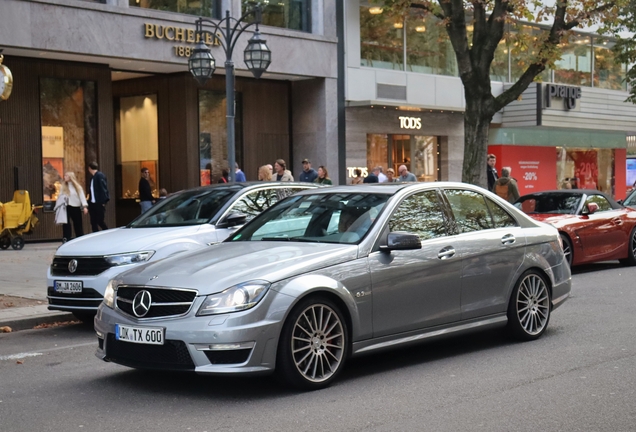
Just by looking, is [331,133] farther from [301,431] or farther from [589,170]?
[301,431]

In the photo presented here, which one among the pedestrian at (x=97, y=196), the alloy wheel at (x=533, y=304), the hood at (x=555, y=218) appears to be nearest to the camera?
the alloy wheel at (x=533, y=304)

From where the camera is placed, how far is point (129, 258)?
392 inches

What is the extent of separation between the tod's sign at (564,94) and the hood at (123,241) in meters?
25.6

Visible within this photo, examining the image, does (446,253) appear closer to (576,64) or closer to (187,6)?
(187,6)

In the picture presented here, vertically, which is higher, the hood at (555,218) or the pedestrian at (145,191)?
the pedestrian at (145,191)

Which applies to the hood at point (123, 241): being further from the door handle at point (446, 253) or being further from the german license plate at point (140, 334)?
the door handle at point (446, 253)

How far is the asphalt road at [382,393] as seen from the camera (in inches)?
227

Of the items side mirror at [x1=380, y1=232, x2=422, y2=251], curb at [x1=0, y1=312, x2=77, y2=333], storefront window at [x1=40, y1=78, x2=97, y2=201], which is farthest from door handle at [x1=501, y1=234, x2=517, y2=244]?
storefront window at [x1=40, y1=78, x2=97, y2=201]

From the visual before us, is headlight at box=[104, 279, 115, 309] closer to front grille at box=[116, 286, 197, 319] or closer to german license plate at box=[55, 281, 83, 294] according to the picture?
front grille at box=[116, 286, 197, 319]

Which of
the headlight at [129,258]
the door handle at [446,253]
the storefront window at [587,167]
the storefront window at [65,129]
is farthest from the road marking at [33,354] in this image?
the storefront window at [587,167]

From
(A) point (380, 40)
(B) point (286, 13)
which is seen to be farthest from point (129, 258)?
(A) point (380, 40)

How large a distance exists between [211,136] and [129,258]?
16640mm

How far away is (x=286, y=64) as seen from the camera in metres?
26.4

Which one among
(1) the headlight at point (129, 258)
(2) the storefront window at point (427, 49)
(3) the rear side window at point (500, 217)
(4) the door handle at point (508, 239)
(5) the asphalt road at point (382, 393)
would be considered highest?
(2) the storefront window at point (427, 49)
